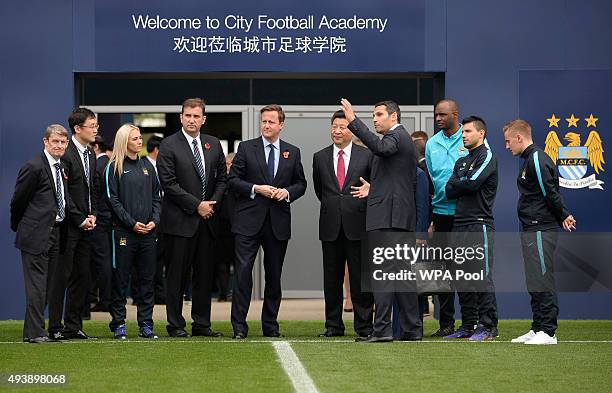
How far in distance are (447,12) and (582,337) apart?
14.1 feet

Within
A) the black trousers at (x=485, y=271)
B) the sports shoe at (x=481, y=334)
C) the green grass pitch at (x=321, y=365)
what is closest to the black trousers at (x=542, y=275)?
the green grass pitch at (x=321, y=365)

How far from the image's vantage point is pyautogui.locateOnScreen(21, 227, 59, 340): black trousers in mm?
11133

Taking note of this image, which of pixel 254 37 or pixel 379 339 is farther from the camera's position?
pixel 254 37

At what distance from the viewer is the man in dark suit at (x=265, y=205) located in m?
11.9

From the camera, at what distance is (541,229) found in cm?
1095

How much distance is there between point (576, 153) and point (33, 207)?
6.38 meters

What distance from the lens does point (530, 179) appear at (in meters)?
11.0

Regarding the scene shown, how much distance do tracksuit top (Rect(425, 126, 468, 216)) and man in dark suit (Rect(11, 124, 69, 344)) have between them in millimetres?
3445

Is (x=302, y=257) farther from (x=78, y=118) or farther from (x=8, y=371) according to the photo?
(x=8, y=371)

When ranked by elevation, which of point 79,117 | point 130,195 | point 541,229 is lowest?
point 541,229

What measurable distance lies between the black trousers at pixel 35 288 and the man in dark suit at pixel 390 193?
9.38 feet

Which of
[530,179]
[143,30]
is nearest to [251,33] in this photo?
[143,30]

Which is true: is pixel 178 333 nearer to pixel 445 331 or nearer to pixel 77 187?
pixel 77 187

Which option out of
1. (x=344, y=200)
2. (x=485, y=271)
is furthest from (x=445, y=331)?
(x=344, y=200)
